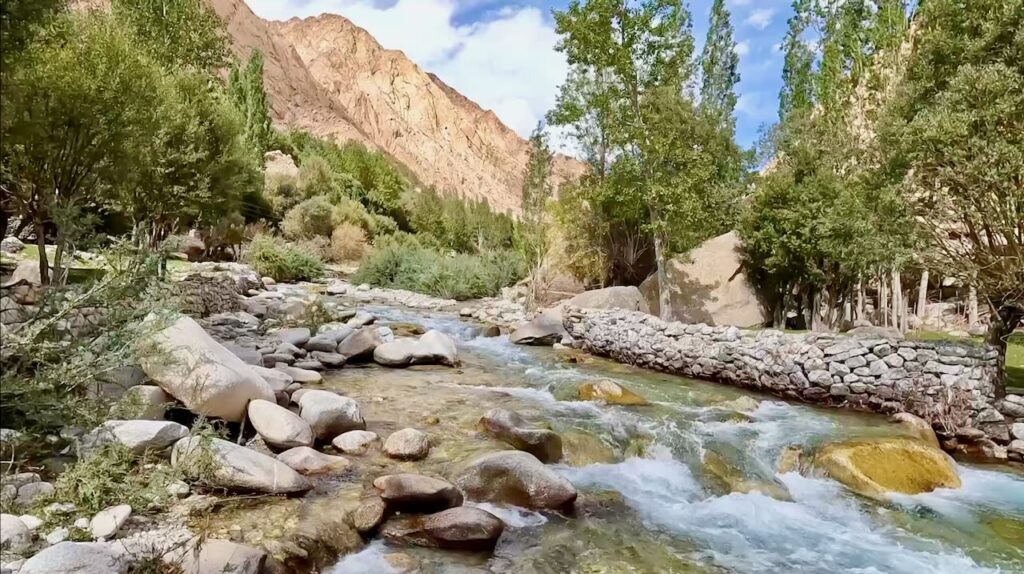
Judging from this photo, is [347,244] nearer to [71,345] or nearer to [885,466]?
[885,466]

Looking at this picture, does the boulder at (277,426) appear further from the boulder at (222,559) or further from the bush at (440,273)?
the bush at (440,273)

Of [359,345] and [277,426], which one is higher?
[359,345]

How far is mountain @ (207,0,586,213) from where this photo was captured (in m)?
85.6

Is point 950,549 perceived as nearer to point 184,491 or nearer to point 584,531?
point 584,531

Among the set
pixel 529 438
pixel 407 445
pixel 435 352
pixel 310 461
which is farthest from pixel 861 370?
pixel 310 461

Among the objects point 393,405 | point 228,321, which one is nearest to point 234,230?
point 228,321

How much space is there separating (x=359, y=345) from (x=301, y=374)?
2.22 metres

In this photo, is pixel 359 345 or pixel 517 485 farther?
pixel 359 345

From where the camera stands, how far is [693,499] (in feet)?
20.3

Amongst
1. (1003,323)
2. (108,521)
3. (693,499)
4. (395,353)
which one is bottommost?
(693,499)

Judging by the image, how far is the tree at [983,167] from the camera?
8.40 metres

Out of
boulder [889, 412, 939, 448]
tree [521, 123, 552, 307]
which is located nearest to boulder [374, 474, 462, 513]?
boulder [889, 412, 939, 448]

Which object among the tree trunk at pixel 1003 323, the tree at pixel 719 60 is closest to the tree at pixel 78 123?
the tree trunk at pixel 1003 323

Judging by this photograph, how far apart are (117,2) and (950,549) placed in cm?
2910
